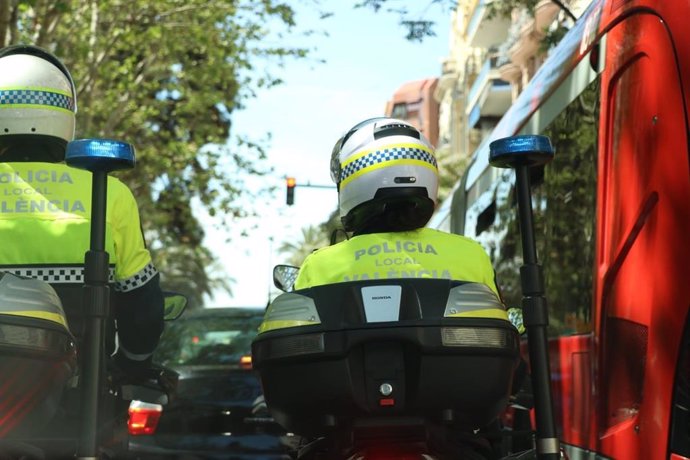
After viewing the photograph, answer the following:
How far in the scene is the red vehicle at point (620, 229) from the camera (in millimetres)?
3982

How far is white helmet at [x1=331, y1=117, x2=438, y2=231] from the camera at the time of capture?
371cm

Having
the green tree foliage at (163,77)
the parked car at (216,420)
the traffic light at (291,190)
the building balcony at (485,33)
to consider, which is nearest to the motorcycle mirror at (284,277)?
the parked car at (216,420)

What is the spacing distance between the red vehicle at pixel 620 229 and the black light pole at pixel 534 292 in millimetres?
756

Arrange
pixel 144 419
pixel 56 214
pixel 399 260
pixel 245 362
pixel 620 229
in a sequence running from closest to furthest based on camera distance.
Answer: pixel 399 260 → pixel 56 214 → pixel 620 229 → pixel 144 419 → pixel 245 362

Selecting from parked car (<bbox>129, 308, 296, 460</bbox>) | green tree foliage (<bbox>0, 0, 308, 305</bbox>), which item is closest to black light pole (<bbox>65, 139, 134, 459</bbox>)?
parked car (<bbox>129, 308, 296, 460</bbox>)

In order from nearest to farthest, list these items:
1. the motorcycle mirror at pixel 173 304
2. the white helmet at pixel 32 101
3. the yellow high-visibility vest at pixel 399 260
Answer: the yellow high-visibility vest at pixel 399 260
the white helmet at pixel 32 101
the motorcycle mirror at pixel 173 304

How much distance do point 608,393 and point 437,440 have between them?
5.41 feet

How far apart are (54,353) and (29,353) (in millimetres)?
85

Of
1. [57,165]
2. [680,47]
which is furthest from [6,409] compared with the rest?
[680,47]

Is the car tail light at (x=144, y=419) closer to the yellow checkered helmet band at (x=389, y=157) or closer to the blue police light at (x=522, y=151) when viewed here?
the yellow checkered helmet band at (x=389, y=157)

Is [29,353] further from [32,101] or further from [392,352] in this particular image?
[32,101]

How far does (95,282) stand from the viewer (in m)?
3.17

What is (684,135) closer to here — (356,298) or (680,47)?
(680,47)

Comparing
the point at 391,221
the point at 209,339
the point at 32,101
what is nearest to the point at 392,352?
the point at 391,221
